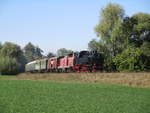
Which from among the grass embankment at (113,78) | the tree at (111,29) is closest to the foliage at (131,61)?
the tree at (111,29)

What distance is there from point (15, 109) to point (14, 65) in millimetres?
54895

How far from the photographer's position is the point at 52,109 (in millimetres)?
13664

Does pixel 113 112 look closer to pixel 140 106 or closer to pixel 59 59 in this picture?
pixel 140 106

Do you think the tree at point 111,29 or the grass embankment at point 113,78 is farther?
the tree at point 111,29

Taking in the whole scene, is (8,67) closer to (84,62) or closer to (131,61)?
(131,61)

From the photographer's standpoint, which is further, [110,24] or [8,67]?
[8,67]

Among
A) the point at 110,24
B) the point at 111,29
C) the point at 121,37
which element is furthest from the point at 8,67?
the point at 121,37

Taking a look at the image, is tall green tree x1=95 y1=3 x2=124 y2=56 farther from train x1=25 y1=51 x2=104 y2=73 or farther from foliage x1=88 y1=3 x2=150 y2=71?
train x1=25 y1=51 x2=104 y2=73

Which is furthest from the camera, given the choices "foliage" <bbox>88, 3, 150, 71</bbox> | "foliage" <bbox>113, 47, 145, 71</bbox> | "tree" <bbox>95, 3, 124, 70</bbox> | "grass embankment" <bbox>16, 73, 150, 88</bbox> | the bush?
the bush

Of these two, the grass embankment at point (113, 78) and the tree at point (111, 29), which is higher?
the tree at point (111, 29)

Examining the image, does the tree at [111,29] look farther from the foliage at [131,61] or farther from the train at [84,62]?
the train at [84,62]

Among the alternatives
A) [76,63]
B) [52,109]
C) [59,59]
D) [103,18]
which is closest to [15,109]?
[52,109]

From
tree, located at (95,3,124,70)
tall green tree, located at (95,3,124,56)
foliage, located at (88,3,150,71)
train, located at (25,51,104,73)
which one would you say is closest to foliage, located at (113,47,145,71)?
foliage, located at (88,3,150,71)

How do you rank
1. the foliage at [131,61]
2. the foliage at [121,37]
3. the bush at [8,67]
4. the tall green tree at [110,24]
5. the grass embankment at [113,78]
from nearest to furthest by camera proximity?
the grass embankment at [113,78] < the foliage at [131,61] < the foliage at [121,37] < the tall green tree at [110,24] < the bush at [8,67]
